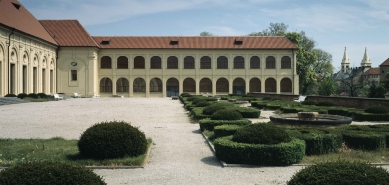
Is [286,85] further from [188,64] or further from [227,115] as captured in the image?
[227,115]

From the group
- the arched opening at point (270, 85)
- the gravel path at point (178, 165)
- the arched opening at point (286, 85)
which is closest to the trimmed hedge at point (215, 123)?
the gravel path at point (178, 165)

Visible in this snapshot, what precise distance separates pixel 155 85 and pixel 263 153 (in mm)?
54690

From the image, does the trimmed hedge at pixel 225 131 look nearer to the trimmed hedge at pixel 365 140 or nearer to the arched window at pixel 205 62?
the trimmed hedge at pixel 365 140

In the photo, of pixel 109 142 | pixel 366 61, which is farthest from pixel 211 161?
pixel 366 61

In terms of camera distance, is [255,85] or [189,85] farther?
[255,85]

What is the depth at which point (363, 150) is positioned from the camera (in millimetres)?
11852

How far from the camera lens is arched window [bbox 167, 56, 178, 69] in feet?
209

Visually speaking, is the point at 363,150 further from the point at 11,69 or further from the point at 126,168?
the point at 11,69

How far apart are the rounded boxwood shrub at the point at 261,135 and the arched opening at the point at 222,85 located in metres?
53.7

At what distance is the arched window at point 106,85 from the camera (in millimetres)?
62700

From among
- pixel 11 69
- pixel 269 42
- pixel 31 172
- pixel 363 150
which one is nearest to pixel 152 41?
pixel 269 42

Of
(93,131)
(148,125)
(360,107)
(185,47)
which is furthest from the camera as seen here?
(185,47)

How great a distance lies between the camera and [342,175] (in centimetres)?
482

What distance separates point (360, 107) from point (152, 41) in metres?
42.3
